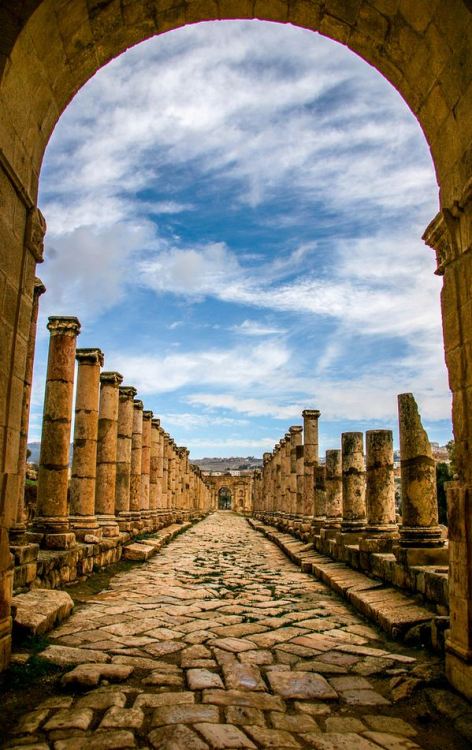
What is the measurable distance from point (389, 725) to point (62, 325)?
891 cm

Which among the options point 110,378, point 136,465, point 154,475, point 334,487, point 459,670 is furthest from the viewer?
point 154,475

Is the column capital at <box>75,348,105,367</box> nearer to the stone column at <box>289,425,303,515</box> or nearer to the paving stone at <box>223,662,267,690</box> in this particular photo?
the paving stone at <box>223,662,267,690</box>

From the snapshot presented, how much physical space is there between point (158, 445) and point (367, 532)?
1478 centimetres

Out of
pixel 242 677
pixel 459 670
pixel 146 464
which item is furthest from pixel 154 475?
pixel 459 670

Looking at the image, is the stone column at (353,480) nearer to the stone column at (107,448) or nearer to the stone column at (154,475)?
the stone column at (107,448)

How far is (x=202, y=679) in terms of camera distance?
4.32 metres

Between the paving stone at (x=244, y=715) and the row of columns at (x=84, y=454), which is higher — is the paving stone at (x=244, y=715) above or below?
below

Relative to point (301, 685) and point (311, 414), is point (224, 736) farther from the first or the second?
point (311, 414)

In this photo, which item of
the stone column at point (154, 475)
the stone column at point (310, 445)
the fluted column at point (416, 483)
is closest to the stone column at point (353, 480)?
the fluted column at point (416, 483)

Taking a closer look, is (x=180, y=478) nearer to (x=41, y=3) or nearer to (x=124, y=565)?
(x=124, y=565)

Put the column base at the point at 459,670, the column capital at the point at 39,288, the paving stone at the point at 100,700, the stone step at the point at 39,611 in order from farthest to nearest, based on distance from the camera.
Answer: the column capital at the point at 39,288 → the stone step at the point at 39,611 → the column base at the point at 459,670 → the paving stone at the point at 100,700

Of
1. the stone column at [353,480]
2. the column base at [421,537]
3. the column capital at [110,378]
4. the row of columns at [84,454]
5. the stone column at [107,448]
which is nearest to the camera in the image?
the column base at [421,537]

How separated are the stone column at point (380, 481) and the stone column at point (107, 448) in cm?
633

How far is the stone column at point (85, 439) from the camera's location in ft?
38.1
